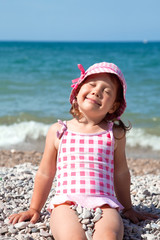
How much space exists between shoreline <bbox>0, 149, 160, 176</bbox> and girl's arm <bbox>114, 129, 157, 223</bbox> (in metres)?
2.66

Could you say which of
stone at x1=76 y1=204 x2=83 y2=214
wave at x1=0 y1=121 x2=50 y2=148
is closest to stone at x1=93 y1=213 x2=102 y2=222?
stone at x1=76 y1=204 x2=83 y2=214

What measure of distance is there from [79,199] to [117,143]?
0.55 m

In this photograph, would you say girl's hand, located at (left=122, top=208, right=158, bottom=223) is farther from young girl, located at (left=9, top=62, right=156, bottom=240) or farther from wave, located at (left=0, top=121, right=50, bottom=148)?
wave, located at (left=0, top=121, right=50, bottom=148)

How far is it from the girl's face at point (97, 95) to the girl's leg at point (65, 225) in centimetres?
74

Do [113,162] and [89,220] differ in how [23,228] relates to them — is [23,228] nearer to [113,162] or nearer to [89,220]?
[89,220]

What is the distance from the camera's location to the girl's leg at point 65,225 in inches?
97.8

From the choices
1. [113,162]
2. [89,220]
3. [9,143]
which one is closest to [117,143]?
[113,162]

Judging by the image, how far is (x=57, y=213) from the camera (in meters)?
2.71

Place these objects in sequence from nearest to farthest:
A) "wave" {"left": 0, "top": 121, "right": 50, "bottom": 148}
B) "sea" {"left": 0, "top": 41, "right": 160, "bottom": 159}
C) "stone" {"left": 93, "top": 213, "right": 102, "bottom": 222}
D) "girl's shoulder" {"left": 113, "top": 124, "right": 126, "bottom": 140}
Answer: "stone" {"left": 93, "top": 213, "right": 102, "bottom": 222}
"girl's shoulder" {"left": 113, "top": 124, "right": 126, "bottom": 140}
"sea" {"left": 0, "top": 41, "right": 160, "bottom": 159}
"wave" {"left": 0, "top": 121, "right": 50, "bottom": 148}

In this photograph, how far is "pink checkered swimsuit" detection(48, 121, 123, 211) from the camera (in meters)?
2.82

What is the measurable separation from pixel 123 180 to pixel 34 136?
18.0 feet

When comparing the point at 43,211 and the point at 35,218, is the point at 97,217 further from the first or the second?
the point at 43,211

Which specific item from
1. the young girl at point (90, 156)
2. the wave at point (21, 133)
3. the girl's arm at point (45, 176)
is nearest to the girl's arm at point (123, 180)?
the young girl at point (90, 156)

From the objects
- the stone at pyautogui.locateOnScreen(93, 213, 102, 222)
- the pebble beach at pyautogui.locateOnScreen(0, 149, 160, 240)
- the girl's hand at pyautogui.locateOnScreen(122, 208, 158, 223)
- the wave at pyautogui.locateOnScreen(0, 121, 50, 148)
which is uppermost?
the stone at pyautogui.locateOnScreen(93, 213, 102, 222)
